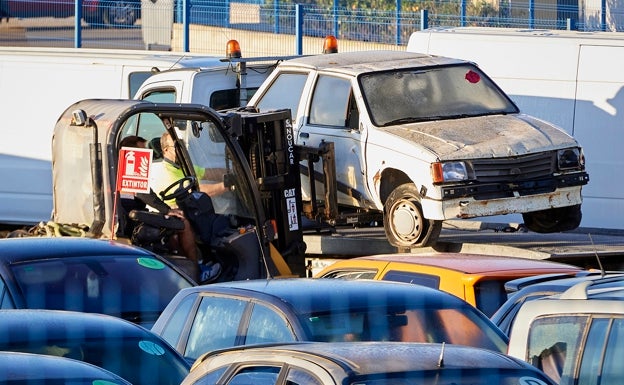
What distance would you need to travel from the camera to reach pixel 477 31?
16109 mm

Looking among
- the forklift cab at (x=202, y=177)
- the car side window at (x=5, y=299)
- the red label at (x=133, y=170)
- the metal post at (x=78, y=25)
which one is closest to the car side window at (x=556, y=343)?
the car side window at (x=5, y=299)

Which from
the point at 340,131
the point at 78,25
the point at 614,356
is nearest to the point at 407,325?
the point at 614,356

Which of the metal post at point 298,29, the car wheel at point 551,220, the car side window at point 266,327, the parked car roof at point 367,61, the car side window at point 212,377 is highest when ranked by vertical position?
the metal post at point 298,29

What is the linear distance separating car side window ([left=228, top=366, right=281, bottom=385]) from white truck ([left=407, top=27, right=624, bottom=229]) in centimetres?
954

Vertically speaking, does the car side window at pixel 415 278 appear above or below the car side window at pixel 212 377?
below

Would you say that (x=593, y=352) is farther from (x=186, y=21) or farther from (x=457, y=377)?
(x=186, y=21)

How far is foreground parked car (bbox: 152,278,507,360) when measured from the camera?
7.38 meters

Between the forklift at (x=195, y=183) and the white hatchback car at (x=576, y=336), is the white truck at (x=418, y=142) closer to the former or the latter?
the forklift at (x=195, y=183)

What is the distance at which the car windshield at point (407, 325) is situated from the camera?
735 cm

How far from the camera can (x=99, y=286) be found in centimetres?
960

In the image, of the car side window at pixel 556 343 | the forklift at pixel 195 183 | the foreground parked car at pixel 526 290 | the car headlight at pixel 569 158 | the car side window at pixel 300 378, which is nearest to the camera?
Answer: the car side window at pixel 300 378

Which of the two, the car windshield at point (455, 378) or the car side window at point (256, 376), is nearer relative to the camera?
the car windshield at point (455, 378)

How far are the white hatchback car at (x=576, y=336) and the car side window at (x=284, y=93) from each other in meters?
8.70

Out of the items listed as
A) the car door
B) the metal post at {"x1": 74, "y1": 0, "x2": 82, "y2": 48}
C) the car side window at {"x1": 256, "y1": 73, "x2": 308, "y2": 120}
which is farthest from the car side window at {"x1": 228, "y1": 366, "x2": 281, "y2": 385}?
the metal post at {"x1": 74, "y1": 0, "x2": 82, "y2": 48}
